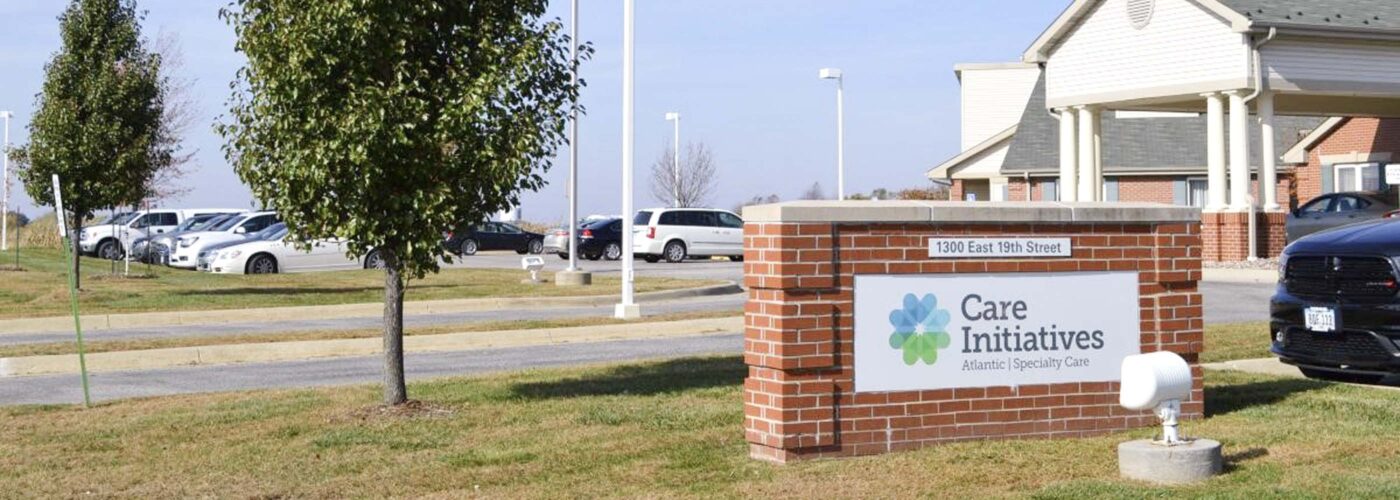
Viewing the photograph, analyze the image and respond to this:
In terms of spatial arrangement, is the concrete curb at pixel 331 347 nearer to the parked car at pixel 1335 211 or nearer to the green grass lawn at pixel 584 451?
the green grass lawn at pixel 584 451

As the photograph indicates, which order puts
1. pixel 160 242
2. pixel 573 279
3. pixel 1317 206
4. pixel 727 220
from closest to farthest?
pixel 573 279, pixel 1317 206, pixel 160 242, pixel 727 220

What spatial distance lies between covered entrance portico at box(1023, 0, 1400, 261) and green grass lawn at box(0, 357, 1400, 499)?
1999 centimetres

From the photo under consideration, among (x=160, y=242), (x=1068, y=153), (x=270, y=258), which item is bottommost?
(x=270, y=258)

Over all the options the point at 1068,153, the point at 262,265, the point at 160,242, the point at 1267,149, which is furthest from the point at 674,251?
the point at 1267,149

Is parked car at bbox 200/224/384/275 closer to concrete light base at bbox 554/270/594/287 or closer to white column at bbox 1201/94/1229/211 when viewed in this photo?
concrete light base at bbox 554/270/594/287

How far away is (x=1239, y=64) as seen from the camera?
101ft

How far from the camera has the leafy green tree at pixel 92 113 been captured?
2691cm

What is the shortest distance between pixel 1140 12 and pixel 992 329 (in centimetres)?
2543

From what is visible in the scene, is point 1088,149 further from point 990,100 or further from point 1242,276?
point 990,100

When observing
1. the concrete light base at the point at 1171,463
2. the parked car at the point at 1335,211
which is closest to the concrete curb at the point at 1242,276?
the parked car at the point at 1335,211

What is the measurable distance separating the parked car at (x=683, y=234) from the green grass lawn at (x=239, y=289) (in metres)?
7.68

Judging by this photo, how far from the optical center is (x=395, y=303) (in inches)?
454

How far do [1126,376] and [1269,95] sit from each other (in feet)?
80.3

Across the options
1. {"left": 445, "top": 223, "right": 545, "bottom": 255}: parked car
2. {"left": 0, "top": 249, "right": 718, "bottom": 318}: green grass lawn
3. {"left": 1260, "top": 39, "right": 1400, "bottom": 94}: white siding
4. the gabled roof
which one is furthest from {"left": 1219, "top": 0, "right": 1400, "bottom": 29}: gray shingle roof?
{"left": 445, "top": 223, "right": 545, "bottom": 255}: parked car
